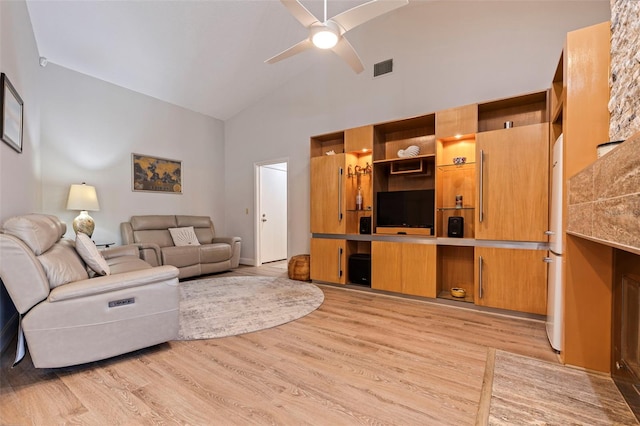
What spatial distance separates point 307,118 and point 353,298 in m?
3.23

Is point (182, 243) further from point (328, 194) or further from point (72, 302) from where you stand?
point (72, 302)

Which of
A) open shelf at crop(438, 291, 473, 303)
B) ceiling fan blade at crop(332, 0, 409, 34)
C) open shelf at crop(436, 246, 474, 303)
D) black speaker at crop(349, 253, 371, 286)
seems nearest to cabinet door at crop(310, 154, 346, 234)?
black speaker at crop(349, 253, 371, 286)

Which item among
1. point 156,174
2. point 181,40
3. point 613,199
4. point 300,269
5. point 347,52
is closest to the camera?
point 613,199

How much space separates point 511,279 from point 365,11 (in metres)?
2.84

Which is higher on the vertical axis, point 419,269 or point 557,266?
point 557,266

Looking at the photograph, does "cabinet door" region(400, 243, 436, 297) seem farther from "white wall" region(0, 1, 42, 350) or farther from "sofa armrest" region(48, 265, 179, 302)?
"white wall" region(0, 1, 42, 350)

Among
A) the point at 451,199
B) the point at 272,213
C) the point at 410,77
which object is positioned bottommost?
the point at 272,213

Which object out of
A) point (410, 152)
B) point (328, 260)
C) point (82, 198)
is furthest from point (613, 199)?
point (82, 198)

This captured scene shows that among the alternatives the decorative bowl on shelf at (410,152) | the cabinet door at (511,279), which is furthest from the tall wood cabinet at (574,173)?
the decorative bowl on shelf at (410,152)

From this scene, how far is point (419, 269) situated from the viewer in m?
3.44

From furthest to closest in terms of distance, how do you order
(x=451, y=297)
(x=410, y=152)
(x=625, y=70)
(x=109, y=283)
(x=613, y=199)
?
(x=410, y=152) < (x=451, y=297) < (x=109, y=283) < (x=625, y=70) < (x=613, y=199)

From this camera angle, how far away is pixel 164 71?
14.9 ft

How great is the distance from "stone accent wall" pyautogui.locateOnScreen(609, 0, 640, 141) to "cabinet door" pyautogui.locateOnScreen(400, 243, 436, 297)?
1956mm

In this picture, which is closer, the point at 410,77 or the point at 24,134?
the point at 24,134
